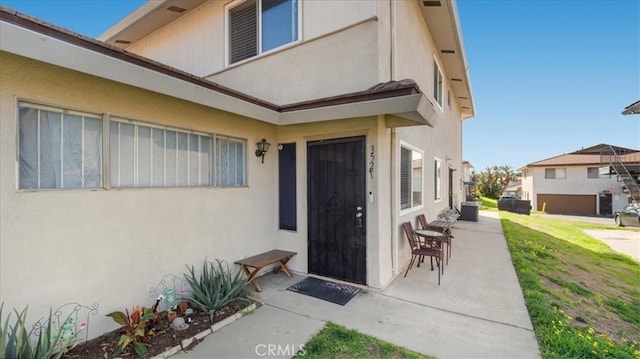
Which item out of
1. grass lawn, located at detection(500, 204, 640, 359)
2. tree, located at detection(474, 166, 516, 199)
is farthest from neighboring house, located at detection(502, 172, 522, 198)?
grass lawn, located at detection(500, 204, 640, 359)

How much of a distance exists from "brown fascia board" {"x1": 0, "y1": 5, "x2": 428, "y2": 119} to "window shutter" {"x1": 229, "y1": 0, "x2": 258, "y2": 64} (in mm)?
2805

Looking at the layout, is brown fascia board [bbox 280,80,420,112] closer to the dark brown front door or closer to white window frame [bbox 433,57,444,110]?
the dark brown front door

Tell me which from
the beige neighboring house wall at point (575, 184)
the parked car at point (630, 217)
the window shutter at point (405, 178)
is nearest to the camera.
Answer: the window shutter at point (405, 178)

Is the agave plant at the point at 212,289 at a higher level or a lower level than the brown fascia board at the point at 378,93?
lower

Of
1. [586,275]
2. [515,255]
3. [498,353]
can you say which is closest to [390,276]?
[498,353]

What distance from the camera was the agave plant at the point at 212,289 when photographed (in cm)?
411

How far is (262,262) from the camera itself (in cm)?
529

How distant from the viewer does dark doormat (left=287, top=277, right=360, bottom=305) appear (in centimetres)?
479

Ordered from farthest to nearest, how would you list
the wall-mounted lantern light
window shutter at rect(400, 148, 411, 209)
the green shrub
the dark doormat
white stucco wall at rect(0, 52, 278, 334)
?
window shutter at rect(400, 148, 411, 209) → the wall-mounted lantern light → the dark doormat → the green shrub → white stucco wall at rect(0, 52, 278, 334)

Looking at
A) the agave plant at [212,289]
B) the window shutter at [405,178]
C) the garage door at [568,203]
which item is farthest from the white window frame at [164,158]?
the garage door at [568,203]

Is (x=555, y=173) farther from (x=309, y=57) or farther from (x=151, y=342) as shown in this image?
(x=151, y=342)

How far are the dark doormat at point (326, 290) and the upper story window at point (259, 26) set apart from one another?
5.41 metres

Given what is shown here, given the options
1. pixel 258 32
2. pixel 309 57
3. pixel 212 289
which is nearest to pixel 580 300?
pixel 212 289

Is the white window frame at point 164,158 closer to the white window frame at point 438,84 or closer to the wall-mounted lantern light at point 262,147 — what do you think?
the wall-mounted lantern light at point 262,147
